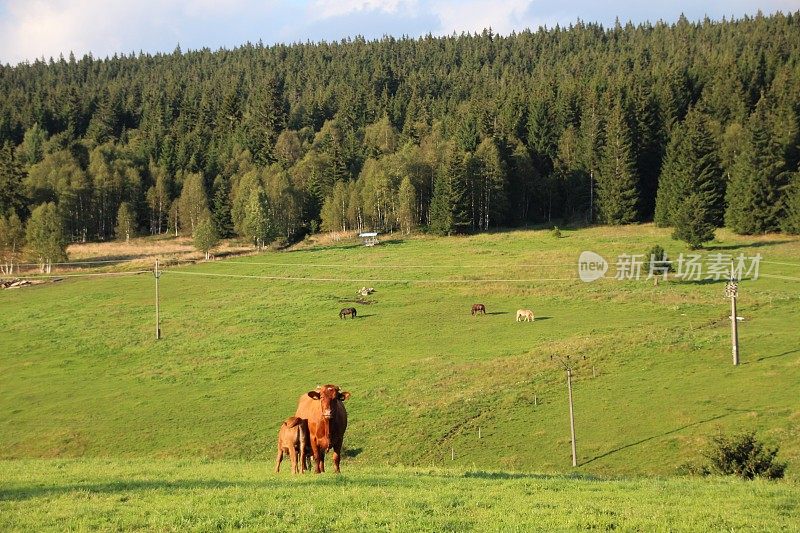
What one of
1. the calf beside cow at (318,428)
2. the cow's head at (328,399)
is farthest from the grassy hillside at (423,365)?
the cow's head at (328,399)

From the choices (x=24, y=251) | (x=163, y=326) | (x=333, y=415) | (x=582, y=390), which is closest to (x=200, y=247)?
(x=24, y=251)

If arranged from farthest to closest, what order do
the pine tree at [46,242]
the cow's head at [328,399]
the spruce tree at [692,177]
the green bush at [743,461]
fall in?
the pine tree at [46,242]
the spruce tree at [692,177]
the green bush at [743,461]
the cow's head at [328,399]

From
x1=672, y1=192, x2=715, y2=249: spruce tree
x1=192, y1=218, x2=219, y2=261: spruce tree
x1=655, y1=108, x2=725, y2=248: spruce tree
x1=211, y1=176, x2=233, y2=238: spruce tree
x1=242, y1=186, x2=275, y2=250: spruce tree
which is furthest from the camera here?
x1=211, y1=176, x2=233, y2=238: spruce tree

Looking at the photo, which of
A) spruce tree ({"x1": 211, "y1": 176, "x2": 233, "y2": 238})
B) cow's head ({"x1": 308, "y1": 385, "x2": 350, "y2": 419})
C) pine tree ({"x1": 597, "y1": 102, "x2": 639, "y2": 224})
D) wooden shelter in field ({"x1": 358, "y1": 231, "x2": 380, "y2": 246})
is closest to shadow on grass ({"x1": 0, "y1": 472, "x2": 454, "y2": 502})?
cow's head ({"x1": 308, "y1": 385, "x2": 350, "y2": 419})

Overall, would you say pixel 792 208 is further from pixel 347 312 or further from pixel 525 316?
pixel 347 312

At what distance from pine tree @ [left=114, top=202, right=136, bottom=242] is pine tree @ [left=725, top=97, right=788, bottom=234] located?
338 ft

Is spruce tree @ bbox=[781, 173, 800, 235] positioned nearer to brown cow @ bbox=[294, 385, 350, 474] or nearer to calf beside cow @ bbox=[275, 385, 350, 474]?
calf beside cow @ bbox=[275, 385, 350, 474]

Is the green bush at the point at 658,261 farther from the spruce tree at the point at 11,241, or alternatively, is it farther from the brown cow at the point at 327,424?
the spruce tree at the point at 11,241

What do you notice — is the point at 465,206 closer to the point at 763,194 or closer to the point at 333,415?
the point at 763,194

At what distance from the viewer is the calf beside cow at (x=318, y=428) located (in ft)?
60.0

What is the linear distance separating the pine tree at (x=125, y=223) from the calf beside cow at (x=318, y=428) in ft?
396

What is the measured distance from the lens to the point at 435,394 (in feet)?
143

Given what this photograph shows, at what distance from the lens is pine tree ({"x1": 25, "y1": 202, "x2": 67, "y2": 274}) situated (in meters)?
102

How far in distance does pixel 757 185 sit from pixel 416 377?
69.3 meters
